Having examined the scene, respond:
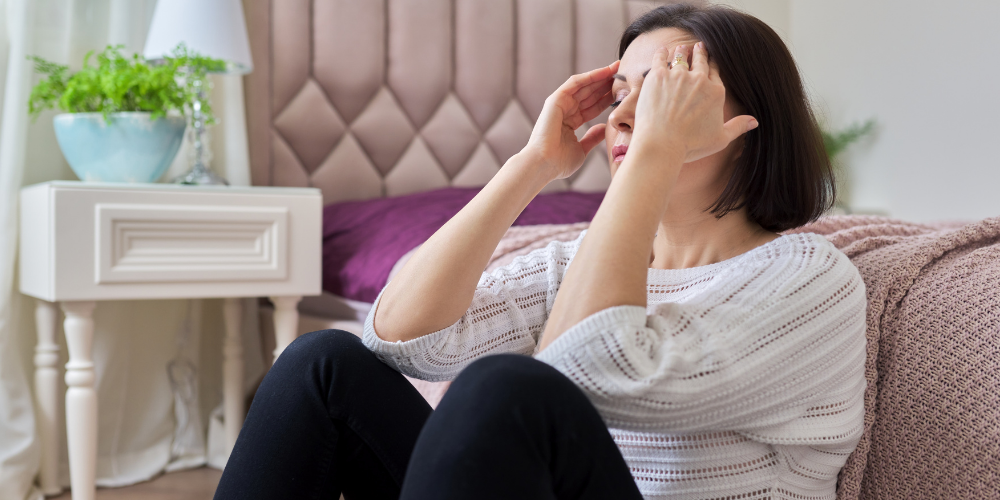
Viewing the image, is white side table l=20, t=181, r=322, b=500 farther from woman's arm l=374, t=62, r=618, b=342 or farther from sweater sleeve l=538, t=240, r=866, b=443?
sweater sleeve l=538, t=240, r=866, b=443

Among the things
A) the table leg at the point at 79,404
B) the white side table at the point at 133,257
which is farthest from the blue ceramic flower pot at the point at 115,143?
the table leg at the point at 79,404

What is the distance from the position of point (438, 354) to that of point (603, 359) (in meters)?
0.28

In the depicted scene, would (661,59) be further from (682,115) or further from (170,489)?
(170,489)

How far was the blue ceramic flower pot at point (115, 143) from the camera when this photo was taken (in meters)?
1.52

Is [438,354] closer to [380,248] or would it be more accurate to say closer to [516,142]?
[380,248]

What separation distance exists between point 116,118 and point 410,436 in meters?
1.09

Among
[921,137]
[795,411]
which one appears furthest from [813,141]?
[921,137]

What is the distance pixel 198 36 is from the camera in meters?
1.68

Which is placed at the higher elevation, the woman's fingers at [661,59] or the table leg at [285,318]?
the woman's fingers at [661,59]

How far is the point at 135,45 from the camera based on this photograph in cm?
184

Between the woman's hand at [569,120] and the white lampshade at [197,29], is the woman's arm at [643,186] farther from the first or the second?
the white lampshade at [197,29]

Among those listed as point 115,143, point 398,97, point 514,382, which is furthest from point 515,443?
point 398,97

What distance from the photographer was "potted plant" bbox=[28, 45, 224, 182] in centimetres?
152

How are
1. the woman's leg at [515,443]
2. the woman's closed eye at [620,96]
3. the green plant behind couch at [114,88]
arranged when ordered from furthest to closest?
1. the green plant behind couch at [114,88]
2. the woman's closed eye at [620,96]
3. the woman's leg at [515,443]
